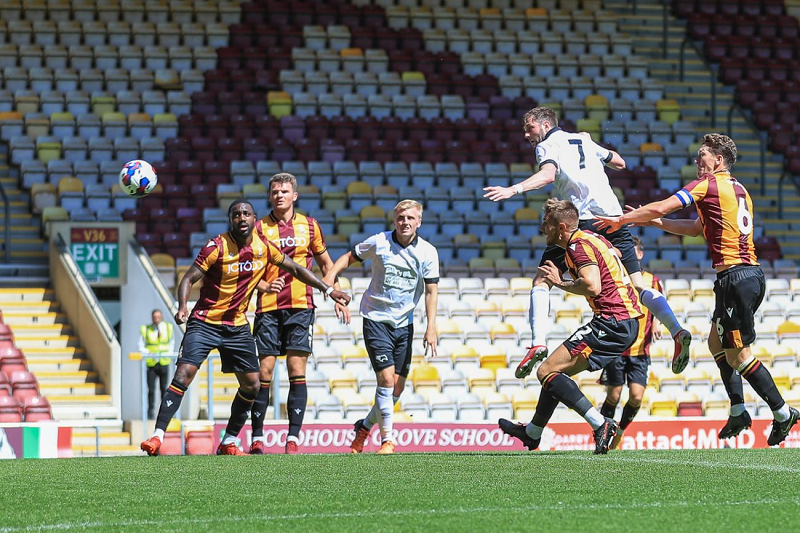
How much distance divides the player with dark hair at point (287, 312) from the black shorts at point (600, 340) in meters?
2.39

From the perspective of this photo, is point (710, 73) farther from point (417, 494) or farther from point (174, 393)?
point (417, 494)

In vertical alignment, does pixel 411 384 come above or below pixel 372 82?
below

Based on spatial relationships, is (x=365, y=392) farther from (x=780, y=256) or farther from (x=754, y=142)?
(x=754, y=142)

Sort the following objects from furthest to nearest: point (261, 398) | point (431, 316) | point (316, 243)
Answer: point (316, 243) → point (261, 398) → point (431, 316)

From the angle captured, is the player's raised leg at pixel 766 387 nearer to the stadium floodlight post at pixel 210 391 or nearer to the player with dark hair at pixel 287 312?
the player with dark hair at pixel 287 312

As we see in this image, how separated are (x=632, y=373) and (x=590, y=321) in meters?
3.55

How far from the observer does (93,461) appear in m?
8.72

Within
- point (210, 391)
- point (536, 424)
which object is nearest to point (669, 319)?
point (536, 424)

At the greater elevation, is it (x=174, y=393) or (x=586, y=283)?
(x=586, y=283)

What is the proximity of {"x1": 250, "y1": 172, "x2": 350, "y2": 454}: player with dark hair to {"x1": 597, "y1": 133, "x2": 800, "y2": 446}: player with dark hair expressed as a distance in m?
2.70

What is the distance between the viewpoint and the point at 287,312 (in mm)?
9945

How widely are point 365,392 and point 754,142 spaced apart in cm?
1126

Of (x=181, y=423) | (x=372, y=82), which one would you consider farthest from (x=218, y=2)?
(x=181, y=423)

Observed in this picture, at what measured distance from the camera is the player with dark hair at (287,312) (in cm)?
993
